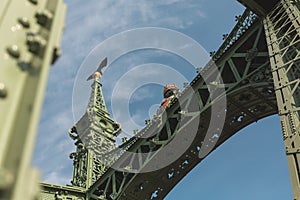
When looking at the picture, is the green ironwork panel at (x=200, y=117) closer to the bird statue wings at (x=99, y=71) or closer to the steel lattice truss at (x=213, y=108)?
the steel lattice truss at (x=213, y=108)

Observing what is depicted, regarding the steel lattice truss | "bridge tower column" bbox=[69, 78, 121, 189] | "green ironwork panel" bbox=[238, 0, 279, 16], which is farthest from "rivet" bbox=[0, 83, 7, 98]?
"bridge tower column" bbox=[69, 78, 121, 189]

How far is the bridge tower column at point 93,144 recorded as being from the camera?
24.1 m

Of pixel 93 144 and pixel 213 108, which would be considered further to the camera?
pixel 93 144

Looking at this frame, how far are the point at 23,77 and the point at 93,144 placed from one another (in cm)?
2349

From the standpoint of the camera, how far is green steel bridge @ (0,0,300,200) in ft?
A: 5.43

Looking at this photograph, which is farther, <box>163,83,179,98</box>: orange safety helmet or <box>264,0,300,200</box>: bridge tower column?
<box>163,83,179,98</box>: orange safety helmet

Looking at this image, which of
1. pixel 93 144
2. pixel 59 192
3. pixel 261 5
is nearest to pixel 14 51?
pixel 261 5

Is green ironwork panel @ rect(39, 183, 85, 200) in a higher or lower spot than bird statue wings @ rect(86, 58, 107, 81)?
lower

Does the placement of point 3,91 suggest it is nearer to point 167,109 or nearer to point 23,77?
point 23,77

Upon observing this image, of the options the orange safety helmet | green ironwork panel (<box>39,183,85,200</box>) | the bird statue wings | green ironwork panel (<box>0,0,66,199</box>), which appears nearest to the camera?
green ironwork panel (<box>0,0,66,199</box>)

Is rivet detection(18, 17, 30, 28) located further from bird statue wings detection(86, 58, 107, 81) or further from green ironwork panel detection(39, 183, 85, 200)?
bird statue wings detection(86, 58, 107, 81)

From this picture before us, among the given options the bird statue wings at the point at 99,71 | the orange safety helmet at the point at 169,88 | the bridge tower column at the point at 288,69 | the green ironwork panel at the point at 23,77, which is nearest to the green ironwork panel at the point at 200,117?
the bridge tower column at the point at 288,69

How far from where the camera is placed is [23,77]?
1.72 meters

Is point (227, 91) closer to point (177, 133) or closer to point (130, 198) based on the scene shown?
point (177, 133)
